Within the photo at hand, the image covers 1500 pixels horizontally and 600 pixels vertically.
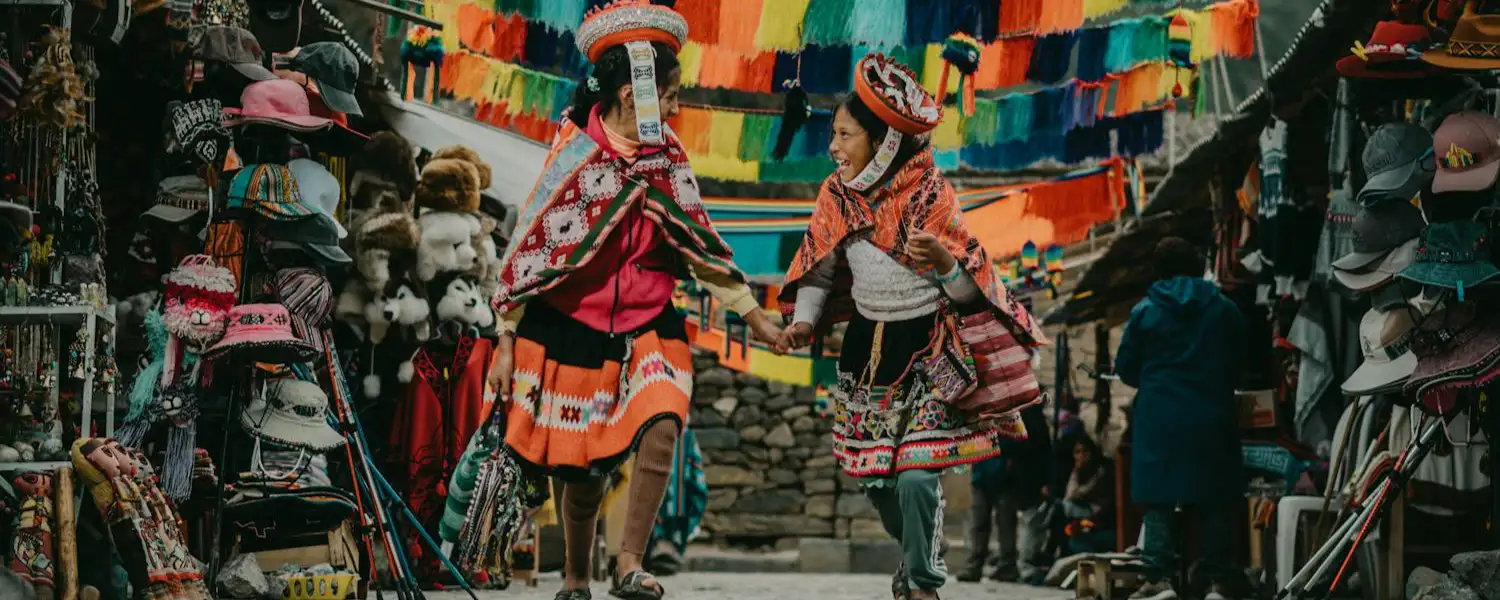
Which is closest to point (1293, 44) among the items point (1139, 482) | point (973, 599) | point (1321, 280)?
point (1321, 280)

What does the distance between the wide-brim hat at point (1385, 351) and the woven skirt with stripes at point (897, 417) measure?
4.98ft

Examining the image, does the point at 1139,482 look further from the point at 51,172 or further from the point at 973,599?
the point at 51,172

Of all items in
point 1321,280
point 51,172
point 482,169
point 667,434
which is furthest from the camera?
point 482,169

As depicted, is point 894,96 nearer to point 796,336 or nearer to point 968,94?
point 796,336

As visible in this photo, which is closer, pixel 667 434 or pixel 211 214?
pixel 667 434

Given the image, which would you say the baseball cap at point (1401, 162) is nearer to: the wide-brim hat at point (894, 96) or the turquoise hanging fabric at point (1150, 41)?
the wide-brim hat at point (894, 96)

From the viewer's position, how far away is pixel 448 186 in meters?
9.25

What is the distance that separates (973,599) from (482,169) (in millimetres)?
3326

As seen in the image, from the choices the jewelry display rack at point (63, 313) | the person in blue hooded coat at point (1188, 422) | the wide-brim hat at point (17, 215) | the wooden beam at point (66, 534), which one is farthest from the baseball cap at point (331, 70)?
the person in blue hooded coat at point (1188, 422)

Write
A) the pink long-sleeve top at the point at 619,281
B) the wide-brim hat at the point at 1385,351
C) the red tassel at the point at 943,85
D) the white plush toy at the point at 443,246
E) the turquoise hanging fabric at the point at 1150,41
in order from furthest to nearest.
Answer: the red tassel at the point at 943,85, the turquoise hanging fabric at the point at 1150,41, the white plush toy at the point at 443,246, the wide-brim hat at the point at 1385,351, the pink long-sleeve top at the point at 619,281

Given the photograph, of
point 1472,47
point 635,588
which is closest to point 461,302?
point 635,588

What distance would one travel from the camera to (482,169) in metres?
9.66

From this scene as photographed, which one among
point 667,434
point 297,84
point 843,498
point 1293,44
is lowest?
point 843,498

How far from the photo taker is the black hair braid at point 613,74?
19.6ft
